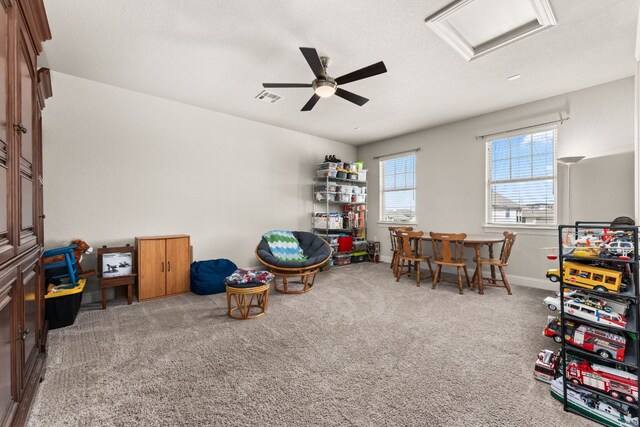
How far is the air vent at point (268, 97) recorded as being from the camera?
379 centimetres

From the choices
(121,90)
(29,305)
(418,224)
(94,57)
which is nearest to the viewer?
(29,305)

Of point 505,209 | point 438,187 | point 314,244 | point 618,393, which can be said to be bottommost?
point 618,393

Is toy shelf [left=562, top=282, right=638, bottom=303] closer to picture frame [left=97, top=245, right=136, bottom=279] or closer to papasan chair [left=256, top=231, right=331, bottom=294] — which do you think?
papasan chair [left=256, top=231, right=331, bottom=294]

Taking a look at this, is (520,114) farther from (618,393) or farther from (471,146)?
(618,393)

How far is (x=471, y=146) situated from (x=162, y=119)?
4.96m

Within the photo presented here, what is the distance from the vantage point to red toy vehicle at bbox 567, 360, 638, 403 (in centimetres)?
138

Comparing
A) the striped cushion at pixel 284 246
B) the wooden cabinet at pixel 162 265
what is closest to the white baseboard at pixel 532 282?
the striped cushion at pixel 284 246

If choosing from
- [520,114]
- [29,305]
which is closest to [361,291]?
[29,305]

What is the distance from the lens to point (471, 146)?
15.6 ft

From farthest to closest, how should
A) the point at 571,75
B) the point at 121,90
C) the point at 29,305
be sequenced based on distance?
1. the point at 121,90
2. the point at 571,75
3. the point at 29,305

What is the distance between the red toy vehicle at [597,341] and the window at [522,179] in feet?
10.1

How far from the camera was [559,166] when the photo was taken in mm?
3895

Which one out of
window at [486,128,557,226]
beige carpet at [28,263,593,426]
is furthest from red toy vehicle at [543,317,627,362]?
window at [486,128,557,226]

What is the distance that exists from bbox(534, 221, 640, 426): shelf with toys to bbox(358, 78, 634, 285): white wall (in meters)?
2.69
